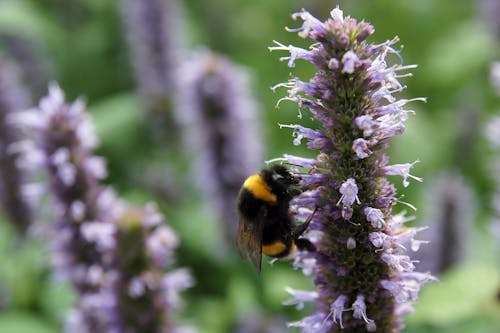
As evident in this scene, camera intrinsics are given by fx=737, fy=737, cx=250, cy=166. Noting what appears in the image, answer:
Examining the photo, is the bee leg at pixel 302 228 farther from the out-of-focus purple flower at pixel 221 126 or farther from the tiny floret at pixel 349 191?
the out-of-focus purple flower at pixel 221 126

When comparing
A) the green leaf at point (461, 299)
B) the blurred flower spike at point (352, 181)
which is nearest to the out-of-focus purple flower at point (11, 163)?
the green leaf at point (461, 299)

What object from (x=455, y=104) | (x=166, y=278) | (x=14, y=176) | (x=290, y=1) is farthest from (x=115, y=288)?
(x=290, y=1)

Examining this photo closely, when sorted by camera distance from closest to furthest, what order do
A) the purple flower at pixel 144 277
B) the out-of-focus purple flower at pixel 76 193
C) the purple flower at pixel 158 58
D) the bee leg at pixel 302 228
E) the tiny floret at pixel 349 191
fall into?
→ 1. the tiny floret at pixel 349 191
2. the bee leg at pixel 302 228
3. the purple flower at pixel 144 277
4. the out-of-focus purple flower at pixel 76 193
5. the purple flower at pixel 158 58

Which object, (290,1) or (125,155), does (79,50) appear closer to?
(125,155)

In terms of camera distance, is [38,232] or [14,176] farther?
[14,176]

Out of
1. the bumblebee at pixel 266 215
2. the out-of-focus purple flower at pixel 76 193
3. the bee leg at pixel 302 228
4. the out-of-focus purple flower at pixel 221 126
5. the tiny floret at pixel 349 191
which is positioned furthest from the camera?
the out-of-focus purple flower at pixel 221 126

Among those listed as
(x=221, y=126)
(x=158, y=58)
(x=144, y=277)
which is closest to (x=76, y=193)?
(x=144, y=277)
